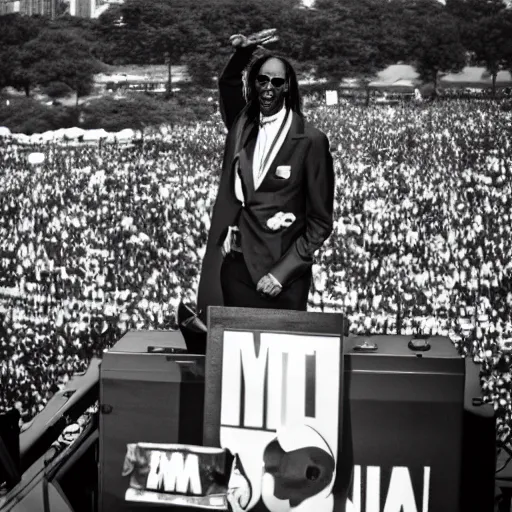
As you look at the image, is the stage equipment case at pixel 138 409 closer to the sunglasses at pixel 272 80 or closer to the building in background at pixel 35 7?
the sunglasses at pixel 272 80

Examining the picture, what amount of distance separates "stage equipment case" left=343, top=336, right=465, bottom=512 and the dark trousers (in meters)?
0.64

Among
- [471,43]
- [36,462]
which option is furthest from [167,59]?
[36,462]

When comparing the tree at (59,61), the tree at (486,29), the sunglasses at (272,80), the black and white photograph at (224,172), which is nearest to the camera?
the sunglasses at (272,80)

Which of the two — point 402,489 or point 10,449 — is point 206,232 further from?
point 402,489

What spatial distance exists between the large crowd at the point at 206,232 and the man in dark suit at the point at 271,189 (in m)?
0.80

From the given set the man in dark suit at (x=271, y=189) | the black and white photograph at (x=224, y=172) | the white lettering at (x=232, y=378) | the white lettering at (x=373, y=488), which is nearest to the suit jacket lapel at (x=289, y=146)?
the man in dark suit at (x=271, y=189)

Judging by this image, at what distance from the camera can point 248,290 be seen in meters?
3.25

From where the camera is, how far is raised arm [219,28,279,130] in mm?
3234

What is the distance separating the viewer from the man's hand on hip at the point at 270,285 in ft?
10.3

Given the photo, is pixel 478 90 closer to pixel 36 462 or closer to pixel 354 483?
pixel 354 483

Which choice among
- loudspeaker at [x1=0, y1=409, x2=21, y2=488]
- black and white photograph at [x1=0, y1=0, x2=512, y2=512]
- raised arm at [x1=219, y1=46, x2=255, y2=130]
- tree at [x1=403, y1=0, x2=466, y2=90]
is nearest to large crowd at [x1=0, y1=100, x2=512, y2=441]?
black and white photograph at [x1=0, y1=0, x2=512, y2=512]

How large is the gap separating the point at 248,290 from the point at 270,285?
13 cm

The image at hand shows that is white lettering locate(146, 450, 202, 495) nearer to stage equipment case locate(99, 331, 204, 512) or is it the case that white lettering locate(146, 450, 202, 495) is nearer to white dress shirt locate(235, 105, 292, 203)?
stage equipment case locate(99, 331, 204, 512)

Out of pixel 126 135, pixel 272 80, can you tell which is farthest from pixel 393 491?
pixel 126 135
